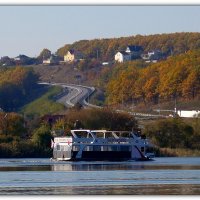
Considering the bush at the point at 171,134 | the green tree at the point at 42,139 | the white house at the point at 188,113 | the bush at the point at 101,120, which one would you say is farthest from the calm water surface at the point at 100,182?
the white house at the point at 188,113

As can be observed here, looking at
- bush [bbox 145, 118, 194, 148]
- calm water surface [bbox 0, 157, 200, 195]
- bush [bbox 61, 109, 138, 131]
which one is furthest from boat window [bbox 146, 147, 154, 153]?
calm water surface [bbox 0, 157, 200, 195]

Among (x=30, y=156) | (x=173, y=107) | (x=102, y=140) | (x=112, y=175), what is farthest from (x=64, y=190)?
(x=173, y=107)

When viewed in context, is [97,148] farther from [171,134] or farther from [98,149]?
[171,134]

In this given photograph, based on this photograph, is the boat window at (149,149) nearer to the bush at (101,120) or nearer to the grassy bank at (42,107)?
the bush at (101,120)

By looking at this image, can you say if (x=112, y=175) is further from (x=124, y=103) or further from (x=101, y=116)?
(x=124, y=103)

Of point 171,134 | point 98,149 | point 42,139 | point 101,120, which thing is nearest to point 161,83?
point 101,120

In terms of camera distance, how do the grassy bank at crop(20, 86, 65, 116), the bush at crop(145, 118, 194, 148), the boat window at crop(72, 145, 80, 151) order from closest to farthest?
the boat window at crop(72, 145, 80, 151)
the bush at crop(145, 118, 194, 148)
the grassy bank at crop(20, 86, 65, 116)

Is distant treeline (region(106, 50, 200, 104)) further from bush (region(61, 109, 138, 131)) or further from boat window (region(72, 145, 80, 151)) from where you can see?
boat window (region(72, 145, 80, 151))

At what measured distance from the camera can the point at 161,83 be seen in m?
182

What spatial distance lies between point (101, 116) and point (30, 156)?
20.5 metres

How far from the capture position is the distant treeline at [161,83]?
582 ft

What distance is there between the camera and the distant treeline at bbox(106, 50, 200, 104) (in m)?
177

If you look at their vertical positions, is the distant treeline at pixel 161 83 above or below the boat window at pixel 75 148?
above

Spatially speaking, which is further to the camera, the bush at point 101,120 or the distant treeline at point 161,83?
the distant treeline at point 161,83
